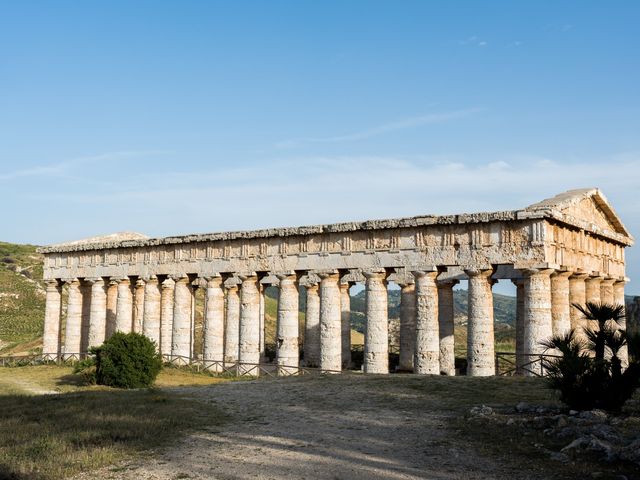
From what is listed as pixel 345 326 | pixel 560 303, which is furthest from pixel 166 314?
pixel 560 303

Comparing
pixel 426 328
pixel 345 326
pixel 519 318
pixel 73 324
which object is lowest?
pixel 73 324

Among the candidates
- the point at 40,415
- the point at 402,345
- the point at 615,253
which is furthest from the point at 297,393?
the point at 615,253

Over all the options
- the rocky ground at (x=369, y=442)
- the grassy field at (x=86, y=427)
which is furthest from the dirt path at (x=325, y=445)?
the grassy field at (x=86, y=427)

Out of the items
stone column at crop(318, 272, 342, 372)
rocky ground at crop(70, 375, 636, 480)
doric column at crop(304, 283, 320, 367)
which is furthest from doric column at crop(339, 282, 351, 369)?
rocky ground at crop(70, 375, 636, 480)

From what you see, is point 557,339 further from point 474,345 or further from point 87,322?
point 87,322

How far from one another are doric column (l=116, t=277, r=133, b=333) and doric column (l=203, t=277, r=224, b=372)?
20.0 ft

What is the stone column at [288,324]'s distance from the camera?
30750 mm

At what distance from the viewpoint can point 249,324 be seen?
32.2 metres

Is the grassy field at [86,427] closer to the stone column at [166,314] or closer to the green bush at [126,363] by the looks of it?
the green bush at [126,363]

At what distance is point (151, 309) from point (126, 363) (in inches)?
437

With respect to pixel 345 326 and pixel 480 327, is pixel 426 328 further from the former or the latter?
pixel 345 326

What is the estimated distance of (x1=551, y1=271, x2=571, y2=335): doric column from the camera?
26.8 meters

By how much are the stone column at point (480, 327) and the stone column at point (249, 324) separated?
1031 centimetres

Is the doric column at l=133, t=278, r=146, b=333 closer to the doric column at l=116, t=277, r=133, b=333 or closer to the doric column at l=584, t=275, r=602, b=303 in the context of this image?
the doric column at l=116, t=277, r=133, b=333
